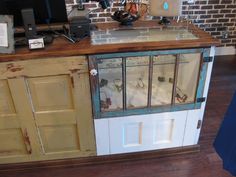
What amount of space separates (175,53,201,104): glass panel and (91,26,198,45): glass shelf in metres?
0.15

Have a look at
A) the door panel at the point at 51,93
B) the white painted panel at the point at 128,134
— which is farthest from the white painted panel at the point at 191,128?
the door panel at the point at 51,93

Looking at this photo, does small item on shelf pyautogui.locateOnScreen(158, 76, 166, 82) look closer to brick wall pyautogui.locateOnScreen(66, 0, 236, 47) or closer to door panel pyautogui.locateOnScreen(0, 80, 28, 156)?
door panel pyautogui.locateOnScreen(0, 80, 28, 156)

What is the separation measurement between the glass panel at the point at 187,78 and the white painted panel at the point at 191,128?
0.11 metres

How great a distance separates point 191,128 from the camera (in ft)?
5.89

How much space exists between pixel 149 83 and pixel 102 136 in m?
0.53

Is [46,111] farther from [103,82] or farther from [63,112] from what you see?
[103,82]

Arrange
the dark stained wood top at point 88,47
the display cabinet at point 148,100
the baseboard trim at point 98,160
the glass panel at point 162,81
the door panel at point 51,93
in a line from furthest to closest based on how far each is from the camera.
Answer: the baseboard trim at point 98,160 → the glass panel at point 162,81 → the display cabinet at point 148,100 → the door panel at point 51,93 → the dark stained wood top at point 88,47

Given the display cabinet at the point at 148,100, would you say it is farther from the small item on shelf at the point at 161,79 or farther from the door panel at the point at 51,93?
the door panel at the point at 51,93

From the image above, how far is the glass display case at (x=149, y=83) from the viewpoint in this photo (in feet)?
5.03

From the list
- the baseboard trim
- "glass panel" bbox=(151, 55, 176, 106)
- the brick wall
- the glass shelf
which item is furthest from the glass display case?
the brick wall

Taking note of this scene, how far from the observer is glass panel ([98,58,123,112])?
63.6 inches

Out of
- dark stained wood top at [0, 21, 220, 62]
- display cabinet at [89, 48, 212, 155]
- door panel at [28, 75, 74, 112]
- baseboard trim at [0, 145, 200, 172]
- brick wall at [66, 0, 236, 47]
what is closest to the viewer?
dark stained wood top at [0, 21, 220, 62]

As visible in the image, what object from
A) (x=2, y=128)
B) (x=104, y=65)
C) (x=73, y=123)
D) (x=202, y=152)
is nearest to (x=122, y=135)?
(x=73, y=123)

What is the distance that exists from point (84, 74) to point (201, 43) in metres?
0.77
